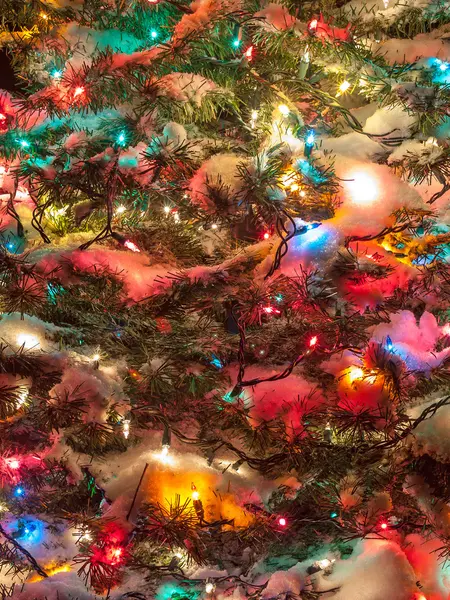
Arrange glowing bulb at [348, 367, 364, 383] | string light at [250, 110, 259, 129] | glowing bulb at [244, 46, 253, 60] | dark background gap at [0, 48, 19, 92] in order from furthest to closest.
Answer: dark background gap at [0, 48, 19, 92] → glowing bulb at [348, 367, 364, 383] → string light at [250, 110, 259, 129] → glowing bulb at [244, 46, 253, 60]

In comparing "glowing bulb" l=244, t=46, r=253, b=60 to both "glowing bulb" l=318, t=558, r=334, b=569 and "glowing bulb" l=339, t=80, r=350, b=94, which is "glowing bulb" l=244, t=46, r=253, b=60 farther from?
"glowing bulb" l=318, t=558, r=334, b=569

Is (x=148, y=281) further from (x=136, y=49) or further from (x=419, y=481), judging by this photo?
(x=419, y=481)

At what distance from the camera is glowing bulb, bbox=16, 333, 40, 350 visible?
54.7 inches

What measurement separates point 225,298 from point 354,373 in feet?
1.58

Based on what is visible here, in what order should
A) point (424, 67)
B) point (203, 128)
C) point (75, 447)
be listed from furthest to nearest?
point (75, 447) < point (203, 128) < point (424, 67)

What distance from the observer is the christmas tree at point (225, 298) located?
1.16 metres

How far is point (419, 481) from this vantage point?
1.40 meters

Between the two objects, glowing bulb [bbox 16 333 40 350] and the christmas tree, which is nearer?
the christmas tree

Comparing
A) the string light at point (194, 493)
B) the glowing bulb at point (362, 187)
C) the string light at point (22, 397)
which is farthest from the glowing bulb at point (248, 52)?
the string light at point (194, 493)

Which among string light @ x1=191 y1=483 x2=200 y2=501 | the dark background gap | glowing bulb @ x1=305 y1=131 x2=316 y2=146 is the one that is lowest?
string light @ x1=191 y1=483 x2=200 y2=501

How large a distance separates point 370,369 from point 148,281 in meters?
0.70

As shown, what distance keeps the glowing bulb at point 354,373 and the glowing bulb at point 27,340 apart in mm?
984

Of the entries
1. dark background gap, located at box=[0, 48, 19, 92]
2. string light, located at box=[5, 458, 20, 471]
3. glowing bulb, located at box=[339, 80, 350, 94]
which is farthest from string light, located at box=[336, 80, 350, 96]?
string light, located at box=[5, 458, 20, 471]

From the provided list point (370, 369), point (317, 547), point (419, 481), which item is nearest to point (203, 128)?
point (370, 369)
